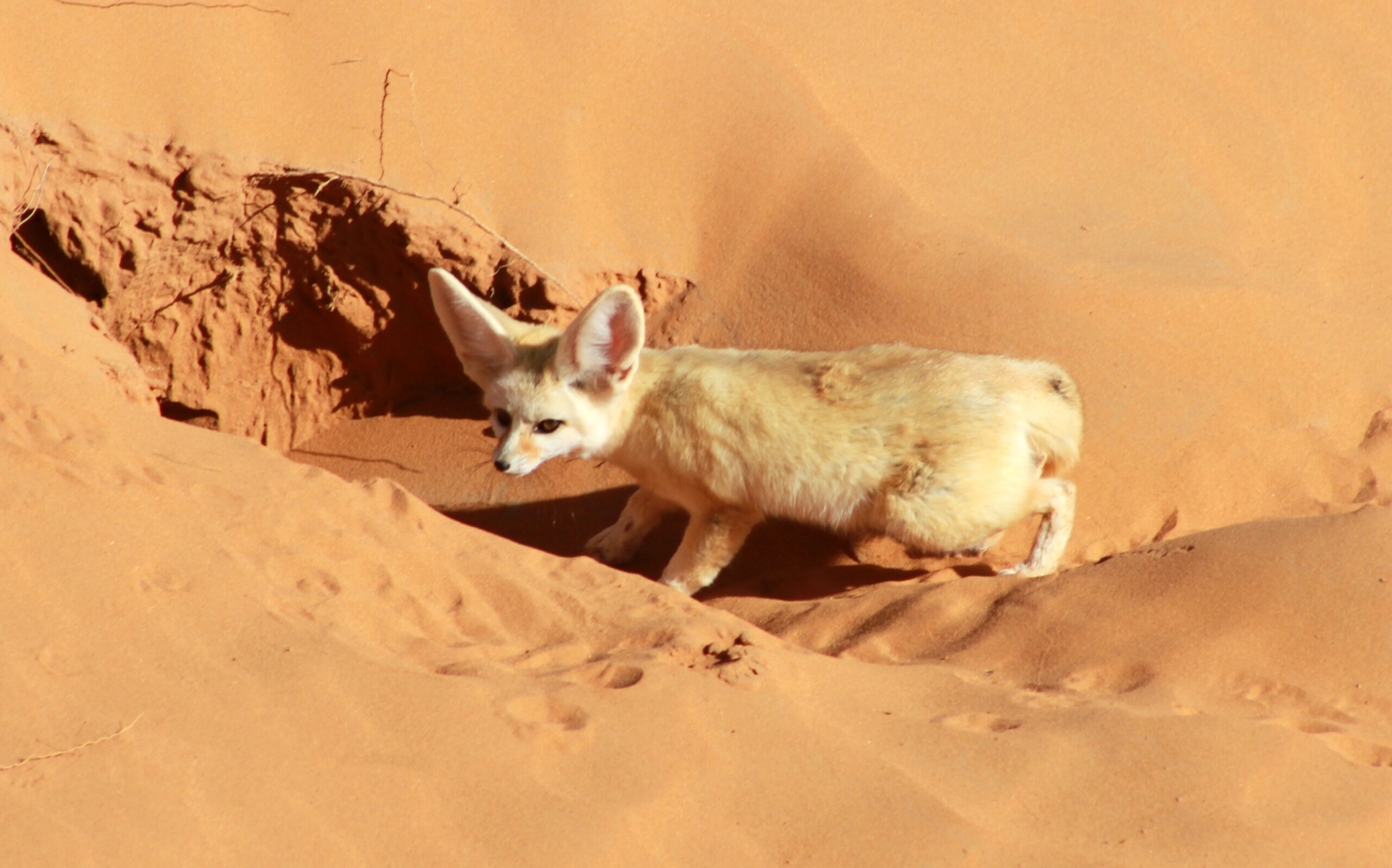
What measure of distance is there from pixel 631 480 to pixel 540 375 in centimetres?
165

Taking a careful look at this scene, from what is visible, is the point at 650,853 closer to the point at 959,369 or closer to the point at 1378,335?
the point at 959,369

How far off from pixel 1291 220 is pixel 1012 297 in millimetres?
2335

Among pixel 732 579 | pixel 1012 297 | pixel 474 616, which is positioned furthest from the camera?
pixel 1012 297

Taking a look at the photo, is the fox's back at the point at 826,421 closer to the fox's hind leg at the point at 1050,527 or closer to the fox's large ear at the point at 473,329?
the fox's hind leg at the point at 1050,527

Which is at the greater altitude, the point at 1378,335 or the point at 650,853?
the point at 1378,335

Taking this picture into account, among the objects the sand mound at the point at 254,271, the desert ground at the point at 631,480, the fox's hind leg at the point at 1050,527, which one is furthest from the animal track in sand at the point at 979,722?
the sand mound at the point at 254,271

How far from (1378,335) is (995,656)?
11.9 feet

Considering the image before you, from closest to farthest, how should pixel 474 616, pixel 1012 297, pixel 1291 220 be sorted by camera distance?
pixel 474 616
pixel 1012 297
pixel 1291 220

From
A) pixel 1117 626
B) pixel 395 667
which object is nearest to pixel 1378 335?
pixel 1117 626

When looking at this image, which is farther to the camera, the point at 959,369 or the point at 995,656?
the point at 959,369

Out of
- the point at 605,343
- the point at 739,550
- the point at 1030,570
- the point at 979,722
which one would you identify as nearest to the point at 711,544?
the point at 739,550

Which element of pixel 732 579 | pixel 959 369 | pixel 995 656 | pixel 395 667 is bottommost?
pixel 732 579

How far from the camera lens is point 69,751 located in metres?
A: 2.45

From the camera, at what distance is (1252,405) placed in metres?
5.50
